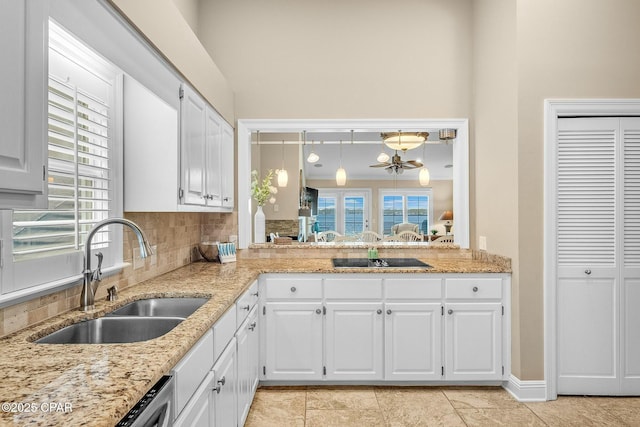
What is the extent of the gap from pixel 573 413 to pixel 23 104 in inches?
127

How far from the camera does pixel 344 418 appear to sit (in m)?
2.45

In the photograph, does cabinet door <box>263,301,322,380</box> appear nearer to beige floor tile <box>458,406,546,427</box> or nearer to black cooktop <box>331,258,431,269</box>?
black cooktop <box>331,258,431,269</box>

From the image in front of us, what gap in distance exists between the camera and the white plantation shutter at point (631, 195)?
2650 mm

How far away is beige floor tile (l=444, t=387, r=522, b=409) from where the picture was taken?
103 inches

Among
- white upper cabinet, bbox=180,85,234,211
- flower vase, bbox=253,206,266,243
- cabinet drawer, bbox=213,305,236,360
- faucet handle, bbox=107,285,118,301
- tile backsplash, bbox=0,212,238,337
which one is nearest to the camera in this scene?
tile backsplash, bbox=0,212,238,337

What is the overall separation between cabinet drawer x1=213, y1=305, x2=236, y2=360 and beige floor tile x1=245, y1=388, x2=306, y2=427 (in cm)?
82

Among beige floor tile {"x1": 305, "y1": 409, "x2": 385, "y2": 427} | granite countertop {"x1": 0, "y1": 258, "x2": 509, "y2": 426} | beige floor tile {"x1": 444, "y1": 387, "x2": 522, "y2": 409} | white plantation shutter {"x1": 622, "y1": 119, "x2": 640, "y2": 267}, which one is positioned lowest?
beige floor tile {"x1": 305, "y1": 409, "x2": 385, "y2": 427}

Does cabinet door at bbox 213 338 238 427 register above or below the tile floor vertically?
above

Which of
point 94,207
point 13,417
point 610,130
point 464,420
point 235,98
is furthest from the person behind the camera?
point 235,98

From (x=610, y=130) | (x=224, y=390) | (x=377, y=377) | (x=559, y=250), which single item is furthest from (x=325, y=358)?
(x=610, y=130)

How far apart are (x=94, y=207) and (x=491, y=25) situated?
305 centimetres

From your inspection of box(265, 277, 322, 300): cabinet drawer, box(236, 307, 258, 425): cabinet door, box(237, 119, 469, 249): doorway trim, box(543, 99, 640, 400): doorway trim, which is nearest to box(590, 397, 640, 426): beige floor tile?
box(543, 99, 640, 400): doorway trim

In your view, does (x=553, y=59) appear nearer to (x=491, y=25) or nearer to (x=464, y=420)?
(x=491, y=25)

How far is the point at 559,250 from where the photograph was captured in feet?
8.77
